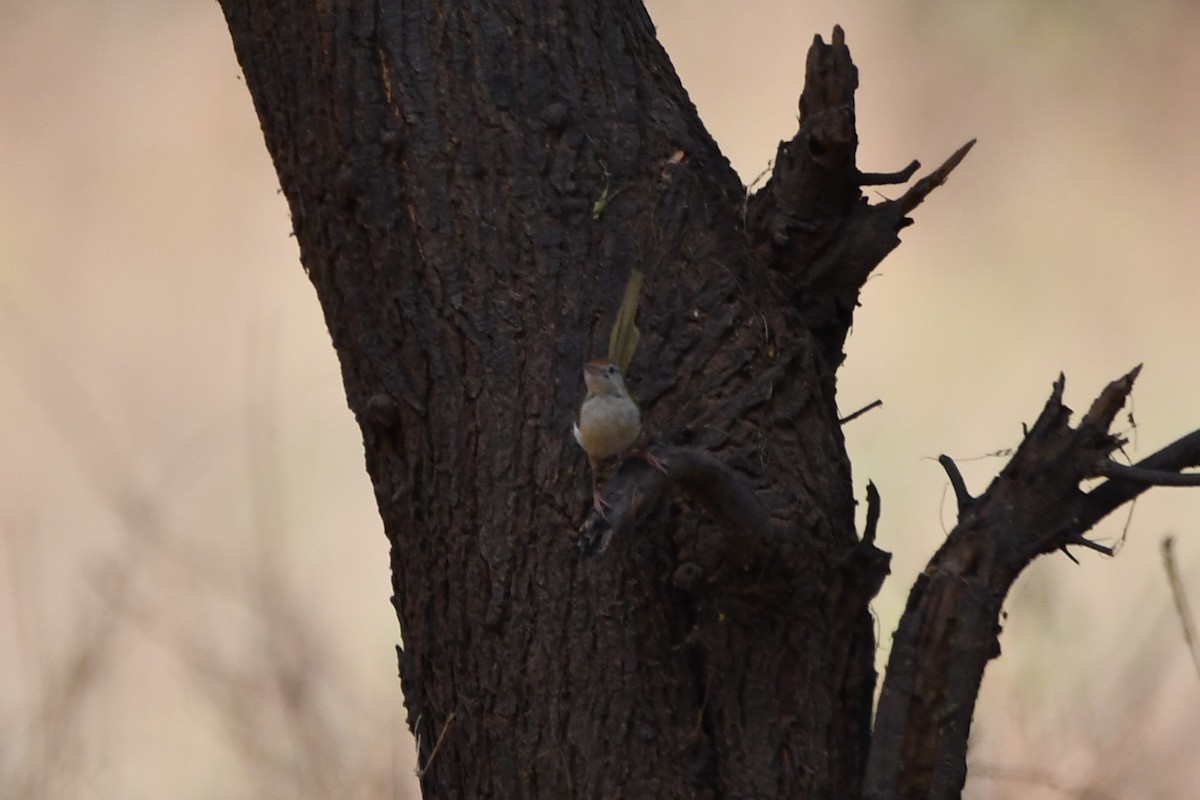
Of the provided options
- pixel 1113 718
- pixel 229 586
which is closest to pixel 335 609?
pixel 229 586

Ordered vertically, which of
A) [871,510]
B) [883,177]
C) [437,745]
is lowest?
[437,745]

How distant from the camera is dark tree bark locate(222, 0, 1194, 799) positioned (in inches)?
83.0

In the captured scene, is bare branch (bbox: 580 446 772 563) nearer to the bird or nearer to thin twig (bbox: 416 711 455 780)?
the bird

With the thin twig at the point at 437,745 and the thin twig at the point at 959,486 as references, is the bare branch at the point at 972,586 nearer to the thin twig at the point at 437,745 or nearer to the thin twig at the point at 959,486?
the thin twig at the point at 959,486

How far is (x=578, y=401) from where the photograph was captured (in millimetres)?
2145

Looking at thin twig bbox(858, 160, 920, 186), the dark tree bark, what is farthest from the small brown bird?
thin twig bbox(858, 160, 920, 186)

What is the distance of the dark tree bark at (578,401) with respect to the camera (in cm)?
211

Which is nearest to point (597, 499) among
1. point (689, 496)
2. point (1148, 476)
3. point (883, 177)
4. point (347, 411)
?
point (689, 496)

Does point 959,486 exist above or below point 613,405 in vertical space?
above

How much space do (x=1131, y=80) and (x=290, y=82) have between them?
461cm

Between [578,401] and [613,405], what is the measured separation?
9.5 inches

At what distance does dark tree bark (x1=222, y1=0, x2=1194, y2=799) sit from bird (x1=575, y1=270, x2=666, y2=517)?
145mm

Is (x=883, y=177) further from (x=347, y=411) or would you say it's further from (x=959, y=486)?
(x=347, y=411)

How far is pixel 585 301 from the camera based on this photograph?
2.19 meters
